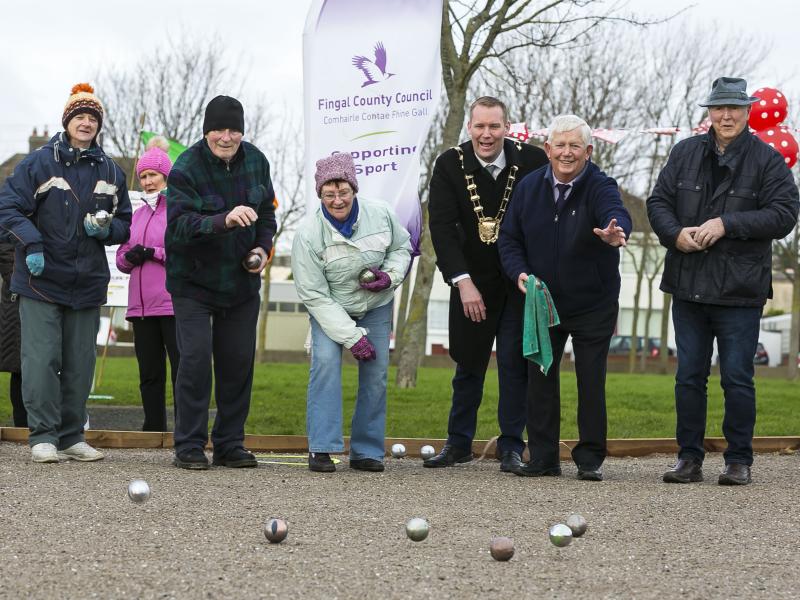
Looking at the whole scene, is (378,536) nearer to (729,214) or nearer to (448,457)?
(448,457)

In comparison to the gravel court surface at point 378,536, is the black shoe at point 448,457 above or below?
below

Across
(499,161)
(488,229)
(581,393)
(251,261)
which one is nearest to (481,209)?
(488,229)

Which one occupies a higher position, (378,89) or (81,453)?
(378,89)

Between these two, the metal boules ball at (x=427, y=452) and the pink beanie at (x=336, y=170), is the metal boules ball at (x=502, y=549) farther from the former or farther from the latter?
the metal boules ball at (x=427, y=452)

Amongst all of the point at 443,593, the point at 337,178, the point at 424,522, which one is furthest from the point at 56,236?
the point at 443,593

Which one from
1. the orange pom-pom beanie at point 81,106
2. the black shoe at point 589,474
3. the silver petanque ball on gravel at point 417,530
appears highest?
the orange pom-pom beanie at point 81,106

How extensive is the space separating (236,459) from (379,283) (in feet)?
4.33

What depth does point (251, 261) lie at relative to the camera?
6.85 meters

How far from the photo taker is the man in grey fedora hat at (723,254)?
21.0 ft

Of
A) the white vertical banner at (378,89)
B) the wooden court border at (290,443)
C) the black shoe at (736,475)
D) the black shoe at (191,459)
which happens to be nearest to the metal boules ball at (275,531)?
the black shoe at (191,459)

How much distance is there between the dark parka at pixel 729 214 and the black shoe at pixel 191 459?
276 centimetres

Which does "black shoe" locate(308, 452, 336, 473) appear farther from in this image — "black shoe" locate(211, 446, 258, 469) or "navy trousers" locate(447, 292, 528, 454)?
"navy trousers" locate(447, 292, 528, 454)

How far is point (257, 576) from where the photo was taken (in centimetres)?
388

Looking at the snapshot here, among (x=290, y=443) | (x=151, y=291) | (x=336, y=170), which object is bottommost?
(x=290, y=443)
